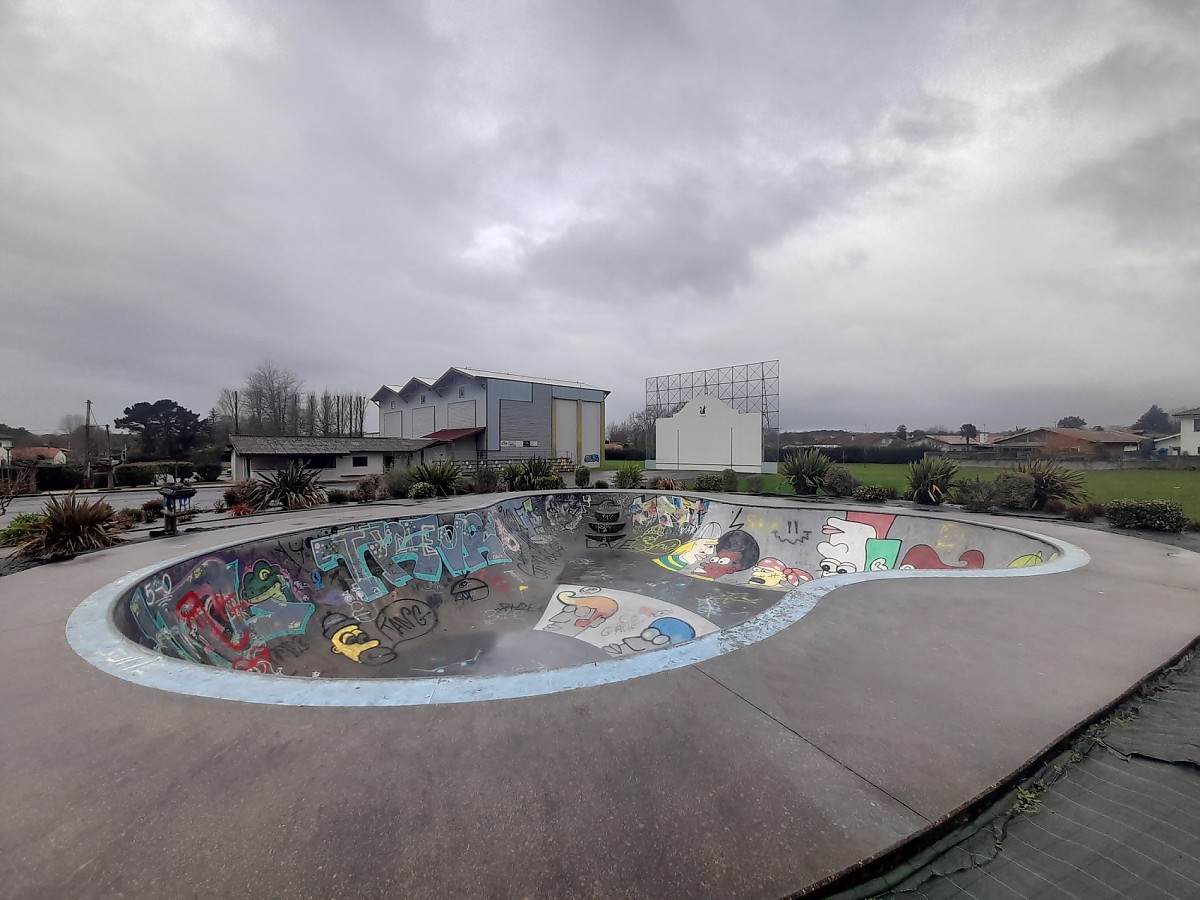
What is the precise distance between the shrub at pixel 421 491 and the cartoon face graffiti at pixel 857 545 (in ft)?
42.0

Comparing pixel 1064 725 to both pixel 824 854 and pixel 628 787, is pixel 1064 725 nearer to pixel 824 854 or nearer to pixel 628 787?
pixel 824 854

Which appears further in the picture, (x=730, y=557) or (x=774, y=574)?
(x=730, y=557)

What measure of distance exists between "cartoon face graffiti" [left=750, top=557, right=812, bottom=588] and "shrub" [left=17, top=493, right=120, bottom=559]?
1291cm

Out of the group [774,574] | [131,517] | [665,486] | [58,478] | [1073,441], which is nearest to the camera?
[131,517]

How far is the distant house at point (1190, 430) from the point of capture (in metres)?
34.6

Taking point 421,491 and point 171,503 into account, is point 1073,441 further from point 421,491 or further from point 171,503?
point 171,503

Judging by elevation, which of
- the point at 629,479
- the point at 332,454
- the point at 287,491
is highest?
the point at 332,454

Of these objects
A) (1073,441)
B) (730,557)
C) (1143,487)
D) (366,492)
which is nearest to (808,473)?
(730,557)

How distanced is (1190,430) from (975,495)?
138 feet

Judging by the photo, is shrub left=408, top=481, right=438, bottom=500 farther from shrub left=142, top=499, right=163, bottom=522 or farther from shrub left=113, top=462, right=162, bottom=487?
shrub left=113, top=462, right=162, bottom=487

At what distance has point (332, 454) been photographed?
1032 inches

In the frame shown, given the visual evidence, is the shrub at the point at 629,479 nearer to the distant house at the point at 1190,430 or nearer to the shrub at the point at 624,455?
the shrub at the point at 624,455

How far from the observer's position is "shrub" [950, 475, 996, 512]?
12570 mm

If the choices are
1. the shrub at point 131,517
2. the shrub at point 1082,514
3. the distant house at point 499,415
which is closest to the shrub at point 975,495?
the shrub at point 1082,514
